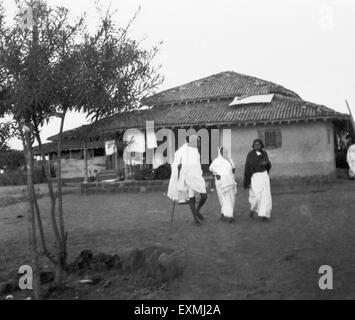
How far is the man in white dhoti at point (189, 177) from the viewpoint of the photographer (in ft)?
30.2

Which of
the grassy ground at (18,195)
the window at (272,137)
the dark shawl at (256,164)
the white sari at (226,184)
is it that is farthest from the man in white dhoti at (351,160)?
the grassy ground at (18,195)

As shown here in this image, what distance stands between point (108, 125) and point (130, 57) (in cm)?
105

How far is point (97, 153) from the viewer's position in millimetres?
30641

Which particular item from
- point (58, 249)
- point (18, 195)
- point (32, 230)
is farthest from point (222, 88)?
point (32, 230)

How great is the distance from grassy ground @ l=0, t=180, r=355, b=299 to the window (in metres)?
5.82

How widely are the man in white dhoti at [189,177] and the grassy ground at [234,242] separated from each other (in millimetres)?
576

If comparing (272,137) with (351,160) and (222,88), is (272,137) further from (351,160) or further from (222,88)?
(222,88)

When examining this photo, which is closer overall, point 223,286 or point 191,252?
point 223,286

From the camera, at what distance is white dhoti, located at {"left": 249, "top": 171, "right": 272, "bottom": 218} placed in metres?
9.15

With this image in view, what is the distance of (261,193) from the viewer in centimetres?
918

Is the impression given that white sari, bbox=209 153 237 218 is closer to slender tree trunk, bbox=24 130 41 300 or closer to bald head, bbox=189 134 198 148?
bald head, bbox=189 134 198 148

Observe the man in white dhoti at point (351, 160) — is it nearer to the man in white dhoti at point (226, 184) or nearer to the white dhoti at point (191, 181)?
the man in white dhoti at point (226, 184)
